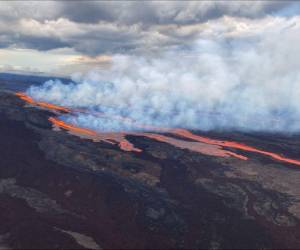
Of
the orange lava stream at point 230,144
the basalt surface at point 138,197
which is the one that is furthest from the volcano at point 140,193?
the orange lava stream at point 230,144

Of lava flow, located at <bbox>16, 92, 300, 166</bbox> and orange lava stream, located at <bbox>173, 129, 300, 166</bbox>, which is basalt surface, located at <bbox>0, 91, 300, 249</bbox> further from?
orange lava stream, located at <bbox>173, 129, 300, 166</bbox>

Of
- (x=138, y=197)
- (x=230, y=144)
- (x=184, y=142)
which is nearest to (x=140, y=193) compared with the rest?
(x=138, y=197)

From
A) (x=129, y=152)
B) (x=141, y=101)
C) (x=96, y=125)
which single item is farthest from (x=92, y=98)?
(x=129, y=152)

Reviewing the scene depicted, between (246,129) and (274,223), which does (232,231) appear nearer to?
(274,223)

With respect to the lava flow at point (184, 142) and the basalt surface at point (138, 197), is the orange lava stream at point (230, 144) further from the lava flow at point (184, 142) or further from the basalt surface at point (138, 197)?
the basalt surface at point (138, 197)

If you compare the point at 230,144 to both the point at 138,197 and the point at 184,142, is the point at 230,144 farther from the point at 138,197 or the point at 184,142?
the point at 138,197

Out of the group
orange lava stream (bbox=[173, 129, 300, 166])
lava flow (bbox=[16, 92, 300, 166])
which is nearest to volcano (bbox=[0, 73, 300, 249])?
lava flow (bbox=[16, 92, 300, 166])
